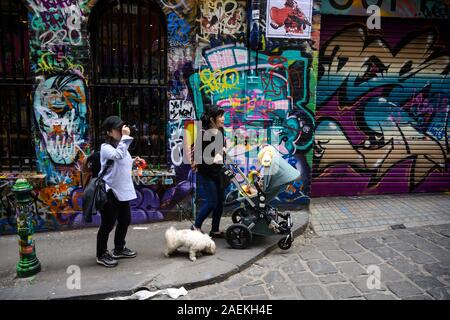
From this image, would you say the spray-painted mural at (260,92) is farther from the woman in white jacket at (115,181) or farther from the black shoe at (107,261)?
the black shoe at (107,261)

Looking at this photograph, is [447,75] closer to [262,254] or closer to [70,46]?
[262,254]

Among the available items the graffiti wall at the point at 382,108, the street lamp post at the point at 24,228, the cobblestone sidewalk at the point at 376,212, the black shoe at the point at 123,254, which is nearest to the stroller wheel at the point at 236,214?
the cobblestone sidewalk at the point at 376,212

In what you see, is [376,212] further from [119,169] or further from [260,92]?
[119,169]

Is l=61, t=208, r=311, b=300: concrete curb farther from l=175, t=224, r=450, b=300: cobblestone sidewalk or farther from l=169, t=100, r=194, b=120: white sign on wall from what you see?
l=169, t=100, r=194, b=120: white sign on wall

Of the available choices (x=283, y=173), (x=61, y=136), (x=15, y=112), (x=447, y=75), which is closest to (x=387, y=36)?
(x=447, y=75)

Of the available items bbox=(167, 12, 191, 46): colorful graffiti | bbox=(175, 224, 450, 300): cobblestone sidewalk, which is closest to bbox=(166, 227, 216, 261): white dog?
bbox=(175, 224, 450, 300): cobblestone sidewalk

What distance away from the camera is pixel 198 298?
409cm

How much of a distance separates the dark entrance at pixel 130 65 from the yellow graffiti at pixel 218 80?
679 mm

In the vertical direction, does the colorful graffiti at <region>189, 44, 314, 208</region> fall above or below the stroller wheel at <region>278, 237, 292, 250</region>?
above

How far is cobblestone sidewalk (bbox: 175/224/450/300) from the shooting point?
4.13 metres

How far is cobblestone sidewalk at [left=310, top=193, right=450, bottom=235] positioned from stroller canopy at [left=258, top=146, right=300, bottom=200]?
4.54 feet

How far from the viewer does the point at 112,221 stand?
4.58m

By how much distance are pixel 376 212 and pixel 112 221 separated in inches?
178

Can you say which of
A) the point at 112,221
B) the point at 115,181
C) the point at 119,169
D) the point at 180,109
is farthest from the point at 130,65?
the point at 112,221
